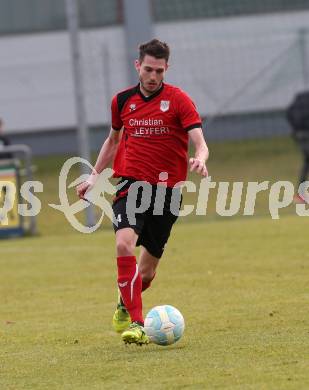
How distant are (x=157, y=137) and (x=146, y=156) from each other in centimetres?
16

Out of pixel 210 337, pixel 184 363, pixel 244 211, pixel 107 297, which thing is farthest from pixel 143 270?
pixel 244 211

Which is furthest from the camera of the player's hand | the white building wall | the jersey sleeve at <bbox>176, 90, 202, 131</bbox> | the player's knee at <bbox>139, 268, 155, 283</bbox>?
the white building wall

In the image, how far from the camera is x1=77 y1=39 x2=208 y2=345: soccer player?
26.0 ft

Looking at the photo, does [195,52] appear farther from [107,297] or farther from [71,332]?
[71,332]

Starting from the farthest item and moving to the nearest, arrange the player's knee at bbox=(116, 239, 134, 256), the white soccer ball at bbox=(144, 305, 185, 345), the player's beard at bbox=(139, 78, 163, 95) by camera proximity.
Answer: the player's beard at bbox=(139, 78, 163, 95)
the player's knee at bbox=(116, 239, 134, 256)
the white soccer ball at bbox=(144, 305, 185, 345)

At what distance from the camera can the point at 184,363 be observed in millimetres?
7023

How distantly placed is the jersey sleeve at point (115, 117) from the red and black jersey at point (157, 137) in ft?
0.50

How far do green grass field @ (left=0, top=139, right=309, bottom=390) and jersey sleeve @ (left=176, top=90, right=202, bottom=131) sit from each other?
150 cm

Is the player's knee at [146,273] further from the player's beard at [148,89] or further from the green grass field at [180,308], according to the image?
the player's beard at [148,89]

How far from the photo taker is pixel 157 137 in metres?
8.17

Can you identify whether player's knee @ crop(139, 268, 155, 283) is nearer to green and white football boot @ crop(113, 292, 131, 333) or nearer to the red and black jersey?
green and white football boot @ crop(113, 292, 131, 333)

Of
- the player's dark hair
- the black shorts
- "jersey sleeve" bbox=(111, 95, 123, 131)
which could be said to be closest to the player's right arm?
"jersey sleeve" bbox=(111, 95, 123, 131)

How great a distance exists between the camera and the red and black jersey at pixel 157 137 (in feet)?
26.7

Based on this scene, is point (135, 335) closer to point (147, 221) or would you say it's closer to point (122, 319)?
point (122, 319)
